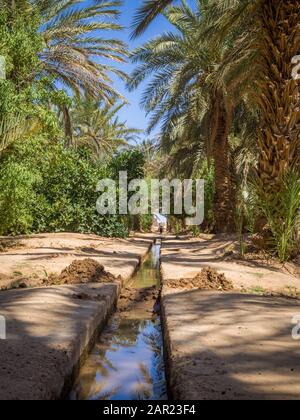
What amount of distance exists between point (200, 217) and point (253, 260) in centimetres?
1523

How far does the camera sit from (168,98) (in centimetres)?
1515

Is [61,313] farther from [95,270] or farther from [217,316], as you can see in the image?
[95,270]

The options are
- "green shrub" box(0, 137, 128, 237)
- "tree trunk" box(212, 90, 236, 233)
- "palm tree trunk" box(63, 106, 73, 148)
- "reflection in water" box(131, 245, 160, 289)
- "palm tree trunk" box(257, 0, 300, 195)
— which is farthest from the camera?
"tree trunk" box(212, 90, 236, 233)

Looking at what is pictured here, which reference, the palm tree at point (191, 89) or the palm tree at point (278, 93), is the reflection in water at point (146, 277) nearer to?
the palm tree at point (278, 93)

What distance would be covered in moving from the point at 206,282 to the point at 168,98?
1098 cm

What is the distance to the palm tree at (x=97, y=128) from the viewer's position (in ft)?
86.3

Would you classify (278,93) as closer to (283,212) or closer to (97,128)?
(283,212)

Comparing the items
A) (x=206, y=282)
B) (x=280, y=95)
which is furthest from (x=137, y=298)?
(x=280, y=95)

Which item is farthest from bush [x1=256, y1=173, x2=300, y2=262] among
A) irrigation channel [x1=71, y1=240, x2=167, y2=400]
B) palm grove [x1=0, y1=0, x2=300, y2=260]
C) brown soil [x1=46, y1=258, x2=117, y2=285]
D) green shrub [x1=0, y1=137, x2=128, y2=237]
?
green shrub [x1=0, y1=137, x2=128, y2=237]

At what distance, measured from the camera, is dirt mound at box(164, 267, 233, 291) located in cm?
517

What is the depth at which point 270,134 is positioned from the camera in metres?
7.49

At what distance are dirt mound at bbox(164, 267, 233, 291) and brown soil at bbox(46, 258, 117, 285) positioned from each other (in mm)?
995

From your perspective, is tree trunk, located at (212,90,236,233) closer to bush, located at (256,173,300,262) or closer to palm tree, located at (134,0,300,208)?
palm tree, located at (134,0,300,208)

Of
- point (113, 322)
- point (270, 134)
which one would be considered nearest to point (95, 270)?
point (113, 322)
